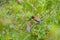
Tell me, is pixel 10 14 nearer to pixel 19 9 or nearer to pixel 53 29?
pixel 19 9

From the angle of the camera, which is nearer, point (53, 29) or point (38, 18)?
point (53, 29)

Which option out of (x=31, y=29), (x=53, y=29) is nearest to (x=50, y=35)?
(x=53, y=29)

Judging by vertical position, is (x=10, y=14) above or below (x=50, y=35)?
above

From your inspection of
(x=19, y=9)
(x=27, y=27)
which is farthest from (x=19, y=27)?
(x=19, y=9)

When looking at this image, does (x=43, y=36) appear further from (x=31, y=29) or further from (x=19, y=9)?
(x=19, y=9)

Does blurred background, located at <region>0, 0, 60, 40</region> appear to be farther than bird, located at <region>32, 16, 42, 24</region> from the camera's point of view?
No

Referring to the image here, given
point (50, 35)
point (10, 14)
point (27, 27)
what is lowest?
point (50, 35)

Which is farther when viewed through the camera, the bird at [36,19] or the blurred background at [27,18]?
the bird at [36,19]
